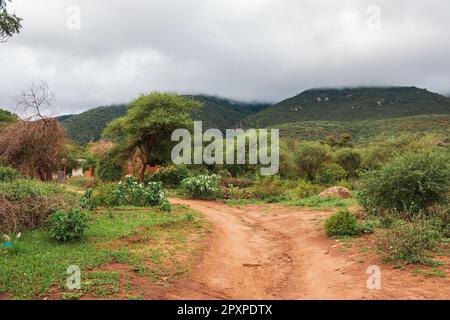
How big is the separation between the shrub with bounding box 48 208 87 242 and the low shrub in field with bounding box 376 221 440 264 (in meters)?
6.22

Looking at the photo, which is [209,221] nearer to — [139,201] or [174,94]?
[139,201]

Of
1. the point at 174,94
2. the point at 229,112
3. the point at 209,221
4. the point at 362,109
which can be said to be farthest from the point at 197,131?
the point at 229,112

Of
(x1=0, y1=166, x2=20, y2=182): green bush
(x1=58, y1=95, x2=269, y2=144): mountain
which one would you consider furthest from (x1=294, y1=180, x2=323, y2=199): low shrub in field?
(x1=58, y1=95, x2=269, y2=144): mountain

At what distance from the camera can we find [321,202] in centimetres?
1709

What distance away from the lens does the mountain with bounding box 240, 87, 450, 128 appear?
236 ft

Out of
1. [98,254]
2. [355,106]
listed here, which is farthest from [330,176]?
[355,106]

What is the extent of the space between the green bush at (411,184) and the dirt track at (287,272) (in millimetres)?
1960

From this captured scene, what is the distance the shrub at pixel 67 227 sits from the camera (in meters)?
8.67

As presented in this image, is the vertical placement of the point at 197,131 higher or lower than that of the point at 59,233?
higher

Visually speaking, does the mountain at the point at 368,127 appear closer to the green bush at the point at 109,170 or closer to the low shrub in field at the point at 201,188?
the green bush at the point at 109,170

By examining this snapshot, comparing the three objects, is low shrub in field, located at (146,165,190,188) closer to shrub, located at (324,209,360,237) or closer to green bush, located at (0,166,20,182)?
green bush, located at (0,166,20,182)

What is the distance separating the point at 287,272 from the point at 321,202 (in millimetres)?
9434
